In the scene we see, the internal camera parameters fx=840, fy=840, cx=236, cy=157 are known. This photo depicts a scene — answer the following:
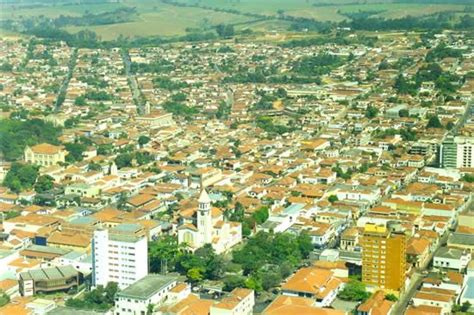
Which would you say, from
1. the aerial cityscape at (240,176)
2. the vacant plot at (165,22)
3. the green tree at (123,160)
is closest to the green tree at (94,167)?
the aerial cityscape at (240,176)

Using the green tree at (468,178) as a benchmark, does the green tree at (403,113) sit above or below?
above

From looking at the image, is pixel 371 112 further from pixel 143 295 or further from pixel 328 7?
pixel 328 7

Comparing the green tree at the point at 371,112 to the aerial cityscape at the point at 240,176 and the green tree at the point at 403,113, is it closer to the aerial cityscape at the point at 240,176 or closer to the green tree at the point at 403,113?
the aerial cityscape at the point at 240,176

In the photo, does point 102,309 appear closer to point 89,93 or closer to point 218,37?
point 89,93

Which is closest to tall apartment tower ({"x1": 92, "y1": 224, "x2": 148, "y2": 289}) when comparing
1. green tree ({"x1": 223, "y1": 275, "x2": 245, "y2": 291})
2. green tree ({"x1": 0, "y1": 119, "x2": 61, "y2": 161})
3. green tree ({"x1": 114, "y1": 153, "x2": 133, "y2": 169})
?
green tree ({"x1": 223, "y1": 275, "x2": 245, "y2": 291})

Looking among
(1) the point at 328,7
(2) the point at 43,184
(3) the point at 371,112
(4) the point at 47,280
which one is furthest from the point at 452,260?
(1) the point at 328,7

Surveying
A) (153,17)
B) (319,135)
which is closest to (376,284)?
(319,135)
